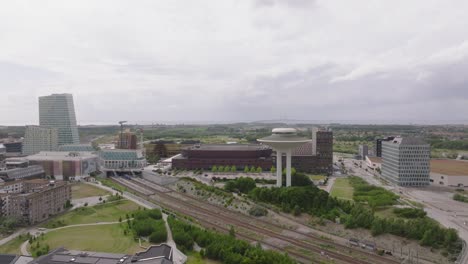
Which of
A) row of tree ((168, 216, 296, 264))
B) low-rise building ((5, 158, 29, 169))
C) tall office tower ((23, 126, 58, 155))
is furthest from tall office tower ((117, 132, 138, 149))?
row of tree ((168, 216, 296, 264))

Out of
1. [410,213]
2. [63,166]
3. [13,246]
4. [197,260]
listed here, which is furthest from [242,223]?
[63,166]

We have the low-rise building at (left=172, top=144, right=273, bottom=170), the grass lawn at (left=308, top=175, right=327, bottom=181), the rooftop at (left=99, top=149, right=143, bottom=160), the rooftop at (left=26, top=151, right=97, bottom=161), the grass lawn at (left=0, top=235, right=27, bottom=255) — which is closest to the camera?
the grass lawn at (left=0, top=235, right=27, bottom=255)

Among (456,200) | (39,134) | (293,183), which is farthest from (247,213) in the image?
(39,134)

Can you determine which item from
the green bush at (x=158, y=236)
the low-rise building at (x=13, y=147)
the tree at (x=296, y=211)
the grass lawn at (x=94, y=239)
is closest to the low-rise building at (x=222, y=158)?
the tree at (x=296, y=211)

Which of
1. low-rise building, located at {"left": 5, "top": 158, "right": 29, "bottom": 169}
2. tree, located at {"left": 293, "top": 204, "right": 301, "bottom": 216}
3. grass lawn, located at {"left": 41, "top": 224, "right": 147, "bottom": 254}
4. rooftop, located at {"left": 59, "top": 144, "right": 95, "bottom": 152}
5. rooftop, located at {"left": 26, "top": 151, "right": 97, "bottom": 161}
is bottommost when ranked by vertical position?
grass lawn, located at {"left": 41, "top": 224, "right": 147, "bottom": 254}

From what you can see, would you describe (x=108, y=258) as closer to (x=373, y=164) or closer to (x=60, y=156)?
(x=60, y=156)

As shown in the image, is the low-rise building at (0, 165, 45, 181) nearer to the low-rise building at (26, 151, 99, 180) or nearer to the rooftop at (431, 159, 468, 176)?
the low-rise building at (26, 151, 99, 180)

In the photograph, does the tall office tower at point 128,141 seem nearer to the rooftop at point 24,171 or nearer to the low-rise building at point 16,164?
the rooftop at point 24,171

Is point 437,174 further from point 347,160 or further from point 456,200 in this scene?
point 347,160
